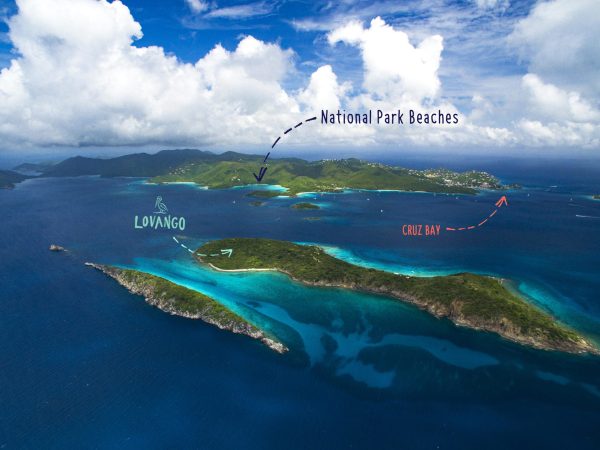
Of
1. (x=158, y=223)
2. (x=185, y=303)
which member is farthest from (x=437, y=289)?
(x=158, y=223)

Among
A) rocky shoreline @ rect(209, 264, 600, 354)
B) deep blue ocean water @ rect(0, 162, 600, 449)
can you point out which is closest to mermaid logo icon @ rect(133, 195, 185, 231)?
deep blue ocean water @ rect(0, 162, 600, 449)

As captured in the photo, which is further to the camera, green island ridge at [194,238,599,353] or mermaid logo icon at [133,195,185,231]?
mermaid logo icon at [133,195,185,231]

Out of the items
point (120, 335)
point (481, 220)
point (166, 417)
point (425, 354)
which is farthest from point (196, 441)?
point (481, 220)

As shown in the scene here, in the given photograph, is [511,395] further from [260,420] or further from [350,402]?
[260,420]

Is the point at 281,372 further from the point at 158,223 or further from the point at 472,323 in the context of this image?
the point at 158,223

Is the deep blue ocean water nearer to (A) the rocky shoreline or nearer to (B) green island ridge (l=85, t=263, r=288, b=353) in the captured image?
(B) green island ridge (l=85, t=263, r=288, b=353)

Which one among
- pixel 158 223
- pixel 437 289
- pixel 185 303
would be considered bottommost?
pixel 185 303
